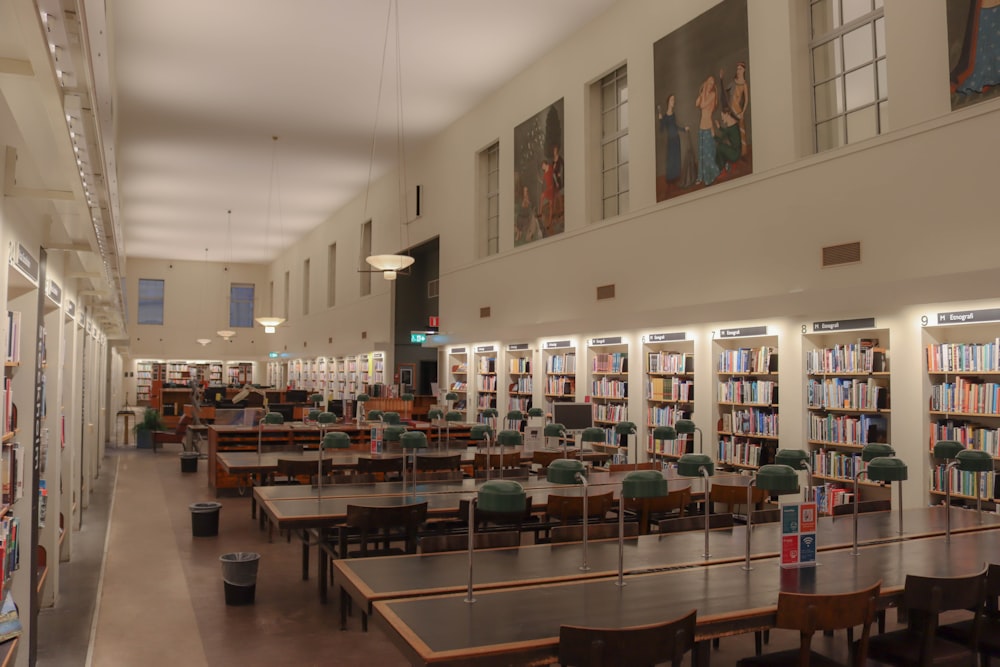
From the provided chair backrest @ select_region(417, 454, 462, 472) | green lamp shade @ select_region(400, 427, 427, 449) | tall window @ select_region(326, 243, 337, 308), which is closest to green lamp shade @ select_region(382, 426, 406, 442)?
green lamp shade @ select_region(400, 427, 427, 449)

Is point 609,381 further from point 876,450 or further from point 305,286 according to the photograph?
point 305,286

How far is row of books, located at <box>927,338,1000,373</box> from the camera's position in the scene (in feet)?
19.7

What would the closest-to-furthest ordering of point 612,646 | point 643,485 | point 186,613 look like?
point 612,646 < point 643,485 < point 186,613

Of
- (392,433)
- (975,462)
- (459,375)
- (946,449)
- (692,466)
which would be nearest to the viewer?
(692,466)

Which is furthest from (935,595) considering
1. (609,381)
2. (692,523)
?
(609,381)

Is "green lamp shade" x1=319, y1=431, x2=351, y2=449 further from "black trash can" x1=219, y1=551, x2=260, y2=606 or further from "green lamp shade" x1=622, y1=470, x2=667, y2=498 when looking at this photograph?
"green lamp shade" x1=622, y1=470, x2=667, y2=498

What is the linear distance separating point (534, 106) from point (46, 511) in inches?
364

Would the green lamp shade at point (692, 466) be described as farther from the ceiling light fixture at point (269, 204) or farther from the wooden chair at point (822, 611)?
the ceiling light fixture at point (269, 204)

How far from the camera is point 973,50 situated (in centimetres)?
625

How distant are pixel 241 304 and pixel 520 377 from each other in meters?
22.7

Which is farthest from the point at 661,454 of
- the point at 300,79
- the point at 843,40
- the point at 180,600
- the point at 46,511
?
the point at 300,79

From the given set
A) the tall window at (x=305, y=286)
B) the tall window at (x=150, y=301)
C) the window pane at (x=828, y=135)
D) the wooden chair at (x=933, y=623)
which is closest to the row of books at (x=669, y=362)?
the window pane at (x=828, y=135)

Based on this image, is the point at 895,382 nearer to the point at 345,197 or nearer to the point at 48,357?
the point at 48,357

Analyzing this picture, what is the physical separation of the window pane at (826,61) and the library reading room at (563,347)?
0.04 metres
